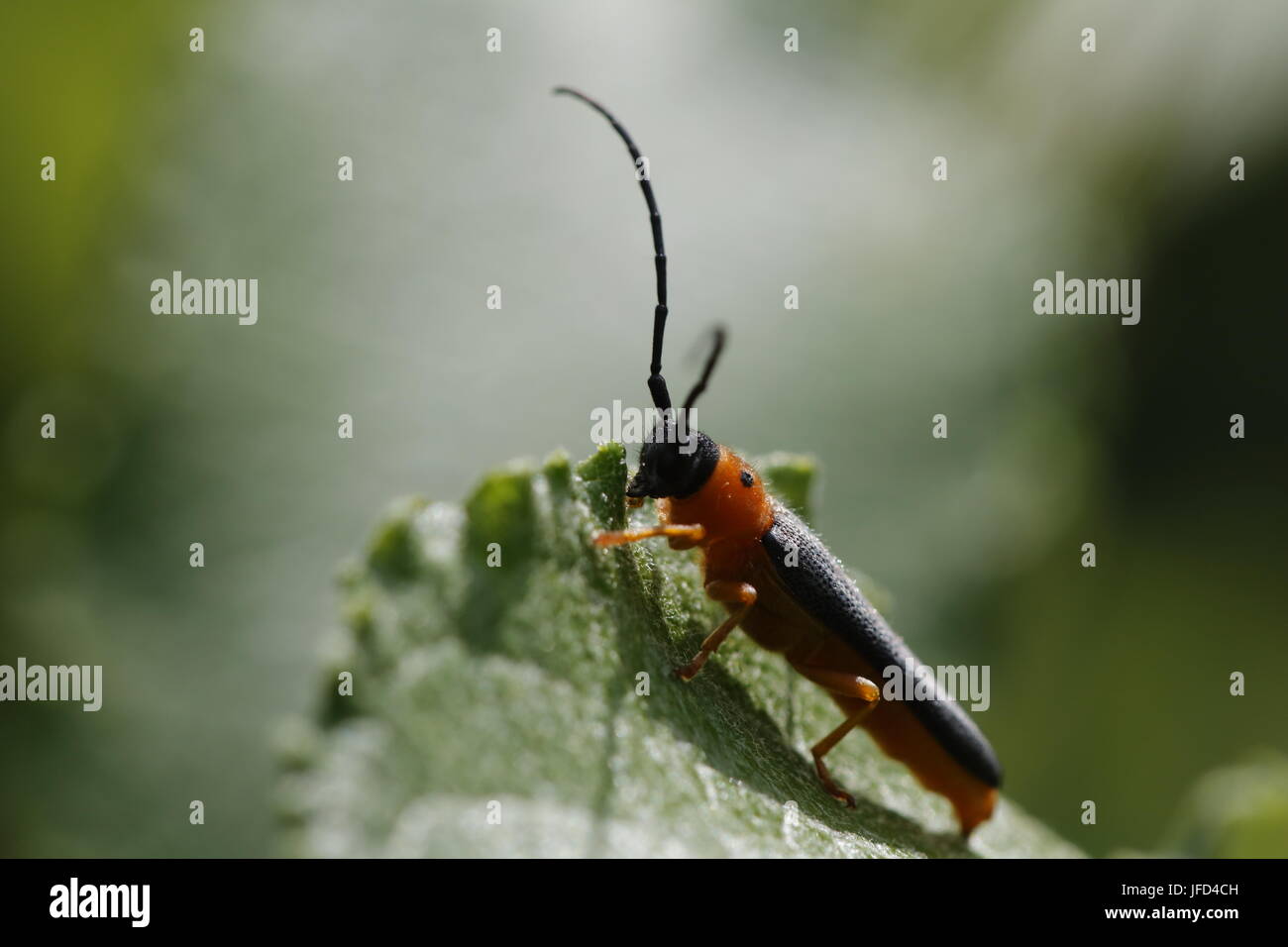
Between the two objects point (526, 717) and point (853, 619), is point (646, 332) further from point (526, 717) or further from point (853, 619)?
point (526, 717)

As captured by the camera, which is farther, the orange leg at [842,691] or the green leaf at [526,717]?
the orange leg at [842,691]

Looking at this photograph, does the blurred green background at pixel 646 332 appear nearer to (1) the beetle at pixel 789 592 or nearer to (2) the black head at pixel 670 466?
(1) the beetle at pixel 789 592

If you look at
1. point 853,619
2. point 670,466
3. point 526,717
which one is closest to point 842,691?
point 853,619

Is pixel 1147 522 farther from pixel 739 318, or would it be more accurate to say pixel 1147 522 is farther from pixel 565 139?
pixel 565 139

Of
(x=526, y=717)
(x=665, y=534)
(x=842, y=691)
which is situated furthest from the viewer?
(x=842, y=691)

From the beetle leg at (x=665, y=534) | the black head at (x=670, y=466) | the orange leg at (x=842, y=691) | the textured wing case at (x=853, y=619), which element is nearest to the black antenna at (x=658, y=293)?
the black head at (x=670, y=466)

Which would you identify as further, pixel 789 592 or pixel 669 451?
pixel 789 592

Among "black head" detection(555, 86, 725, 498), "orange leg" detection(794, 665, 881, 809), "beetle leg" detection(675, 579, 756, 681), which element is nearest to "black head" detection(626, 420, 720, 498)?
"black head" detection(555, 86, 725, 498)
